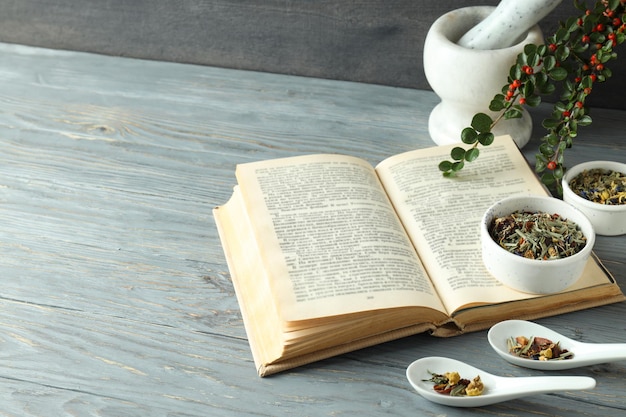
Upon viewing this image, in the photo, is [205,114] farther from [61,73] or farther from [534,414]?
[534,414]

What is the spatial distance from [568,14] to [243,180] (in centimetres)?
60

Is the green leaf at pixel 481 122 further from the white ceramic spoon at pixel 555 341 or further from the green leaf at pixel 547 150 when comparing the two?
the white ceramic spoon at pixel 555 341

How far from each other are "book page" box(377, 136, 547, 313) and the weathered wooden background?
32cm

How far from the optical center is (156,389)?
0.81m

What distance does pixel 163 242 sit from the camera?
3.32 feet

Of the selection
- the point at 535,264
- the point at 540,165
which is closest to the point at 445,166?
the point at 540,165

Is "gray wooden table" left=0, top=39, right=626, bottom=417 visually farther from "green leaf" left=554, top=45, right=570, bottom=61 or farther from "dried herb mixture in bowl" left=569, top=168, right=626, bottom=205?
"green leaf" left=554, top=45, right=570, bottom=61

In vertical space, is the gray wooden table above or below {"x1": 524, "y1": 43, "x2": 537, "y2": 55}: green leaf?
below

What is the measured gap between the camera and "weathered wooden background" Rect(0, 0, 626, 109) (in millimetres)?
1326

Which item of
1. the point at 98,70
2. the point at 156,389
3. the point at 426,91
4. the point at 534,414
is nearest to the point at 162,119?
the point at 98,70

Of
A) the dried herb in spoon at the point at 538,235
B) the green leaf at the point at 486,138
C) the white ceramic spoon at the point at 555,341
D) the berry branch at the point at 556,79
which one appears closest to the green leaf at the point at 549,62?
the berry branch at the point at 556,79

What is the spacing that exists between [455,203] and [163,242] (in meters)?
0.37

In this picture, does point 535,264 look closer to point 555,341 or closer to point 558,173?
point 555,341

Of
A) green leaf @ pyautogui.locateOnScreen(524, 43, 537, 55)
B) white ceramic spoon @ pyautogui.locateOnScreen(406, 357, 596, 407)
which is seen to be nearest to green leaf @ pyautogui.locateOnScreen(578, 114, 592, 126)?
green leaf @ pyautogui.locateOnScreen(524, 43, 537, 55)
